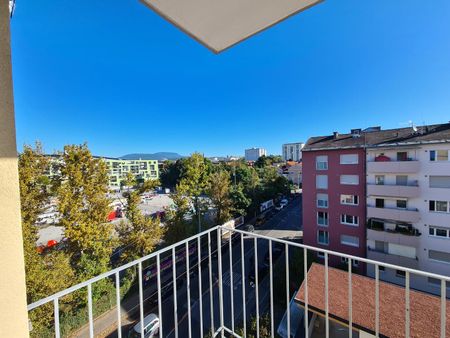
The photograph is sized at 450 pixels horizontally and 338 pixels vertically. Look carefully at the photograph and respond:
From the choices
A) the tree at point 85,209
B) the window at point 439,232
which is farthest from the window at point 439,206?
the tree at point 85,209

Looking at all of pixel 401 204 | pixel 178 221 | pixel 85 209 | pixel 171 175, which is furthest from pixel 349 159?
pixel 171 175

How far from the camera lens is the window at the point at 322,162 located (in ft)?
36.8

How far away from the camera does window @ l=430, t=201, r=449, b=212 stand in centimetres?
853

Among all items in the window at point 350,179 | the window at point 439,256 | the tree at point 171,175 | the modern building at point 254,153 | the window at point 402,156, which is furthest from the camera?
the modern building at point 254,153

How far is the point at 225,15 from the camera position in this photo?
1104mm

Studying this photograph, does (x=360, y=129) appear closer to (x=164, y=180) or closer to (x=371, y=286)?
(x=371, y=286)

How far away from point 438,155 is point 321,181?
4.63 metres

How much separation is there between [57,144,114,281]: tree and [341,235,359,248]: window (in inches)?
429

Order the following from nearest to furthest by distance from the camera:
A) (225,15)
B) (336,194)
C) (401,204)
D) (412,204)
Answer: (225,15)
(412,204)
(401,204)
(336,194)

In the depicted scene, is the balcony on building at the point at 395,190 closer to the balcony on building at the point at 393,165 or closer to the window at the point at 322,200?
the balcony on building at the point at 393,165

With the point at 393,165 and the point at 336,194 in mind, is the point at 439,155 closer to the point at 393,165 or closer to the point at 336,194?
the point at 393,165

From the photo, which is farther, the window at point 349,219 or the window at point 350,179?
the window at point 349,219

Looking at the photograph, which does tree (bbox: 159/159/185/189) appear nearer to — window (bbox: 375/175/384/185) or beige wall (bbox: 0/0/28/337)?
window (bbox: 375/175/384/185)

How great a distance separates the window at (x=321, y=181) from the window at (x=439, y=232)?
4379 millimetres
